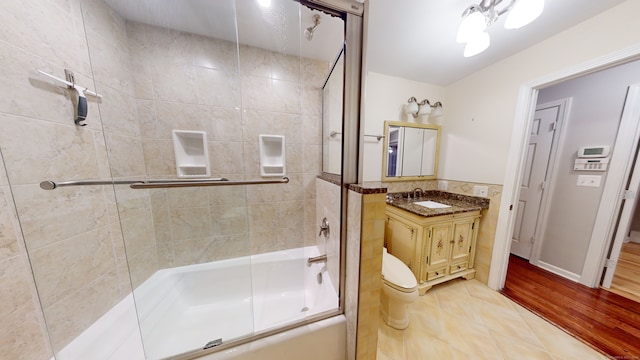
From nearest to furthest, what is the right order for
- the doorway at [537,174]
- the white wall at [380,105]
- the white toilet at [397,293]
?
the white toilet at [397,293], the white wall at [380,105], the doorway at [537,174]

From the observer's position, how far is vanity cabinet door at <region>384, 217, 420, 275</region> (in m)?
1.57

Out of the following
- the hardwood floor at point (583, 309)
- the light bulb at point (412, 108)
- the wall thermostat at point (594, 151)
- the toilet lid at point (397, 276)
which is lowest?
the hardwood floor at point (583, 309)

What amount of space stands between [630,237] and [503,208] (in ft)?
10.5

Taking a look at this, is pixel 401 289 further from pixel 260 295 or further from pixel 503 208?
pixel 503 208

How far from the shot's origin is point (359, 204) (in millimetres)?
827

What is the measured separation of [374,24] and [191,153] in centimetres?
170

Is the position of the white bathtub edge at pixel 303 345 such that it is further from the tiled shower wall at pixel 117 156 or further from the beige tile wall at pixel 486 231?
the beige tile wall at pixel 486 231

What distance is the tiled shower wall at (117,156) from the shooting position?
72 cm

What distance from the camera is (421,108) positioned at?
1.92 meters

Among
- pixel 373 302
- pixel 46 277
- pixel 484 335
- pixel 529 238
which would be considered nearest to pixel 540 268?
pixel 529 238

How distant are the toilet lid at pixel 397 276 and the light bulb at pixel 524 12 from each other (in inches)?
67.0

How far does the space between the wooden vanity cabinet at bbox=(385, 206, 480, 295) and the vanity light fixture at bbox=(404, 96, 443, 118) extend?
1.09 meters

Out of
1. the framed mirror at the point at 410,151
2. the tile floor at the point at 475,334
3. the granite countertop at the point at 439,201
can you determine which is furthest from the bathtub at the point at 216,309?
the framed mirror at the point at 410,151

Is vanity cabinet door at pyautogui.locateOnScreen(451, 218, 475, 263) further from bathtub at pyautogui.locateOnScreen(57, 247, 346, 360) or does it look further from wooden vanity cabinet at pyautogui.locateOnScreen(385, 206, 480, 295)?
bathtub at pyautogui.locateOnScreen(57, 247, 346, 360)
